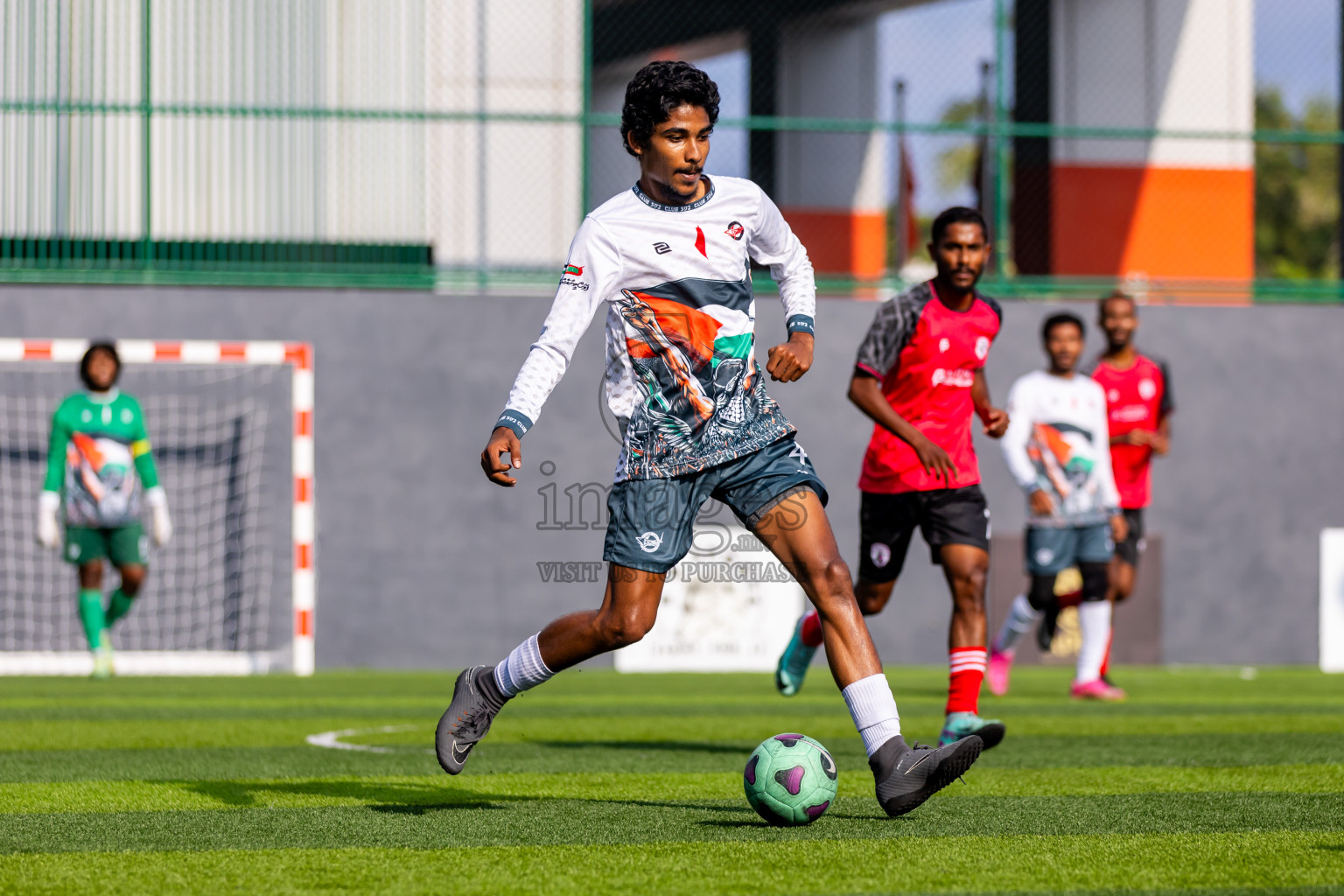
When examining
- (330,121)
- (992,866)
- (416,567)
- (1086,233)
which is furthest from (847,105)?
(992,866)

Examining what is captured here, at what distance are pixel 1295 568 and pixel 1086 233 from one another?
14.2 ft

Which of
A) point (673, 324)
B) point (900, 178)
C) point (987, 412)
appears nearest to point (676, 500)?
point (673, 324)

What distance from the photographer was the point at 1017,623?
9820mm

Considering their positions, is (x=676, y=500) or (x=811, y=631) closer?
(x=676, y=500)

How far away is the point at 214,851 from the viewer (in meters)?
4.31

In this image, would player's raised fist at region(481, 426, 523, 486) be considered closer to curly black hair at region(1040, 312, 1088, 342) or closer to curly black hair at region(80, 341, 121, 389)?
curly black hair at region(1040, 312, 1088, 342)

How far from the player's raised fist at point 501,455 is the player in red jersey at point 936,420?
2.24m

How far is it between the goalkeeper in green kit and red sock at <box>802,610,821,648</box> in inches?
237

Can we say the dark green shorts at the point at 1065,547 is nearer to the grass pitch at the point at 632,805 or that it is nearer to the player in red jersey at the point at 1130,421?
the grass pitch at the point at 632,805

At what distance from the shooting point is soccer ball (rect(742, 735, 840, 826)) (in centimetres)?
468

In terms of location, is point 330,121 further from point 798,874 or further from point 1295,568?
point 798,874

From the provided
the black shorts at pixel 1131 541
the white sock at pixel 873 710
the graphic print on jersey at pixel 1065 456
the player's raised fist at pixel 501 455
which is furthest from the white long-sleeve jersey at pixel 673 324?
the black shorts at pixel 1131 541

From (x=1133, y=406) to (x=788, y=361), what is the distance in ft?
22.0

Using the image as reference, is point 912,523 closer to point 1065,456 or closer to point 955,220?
point 955,220
